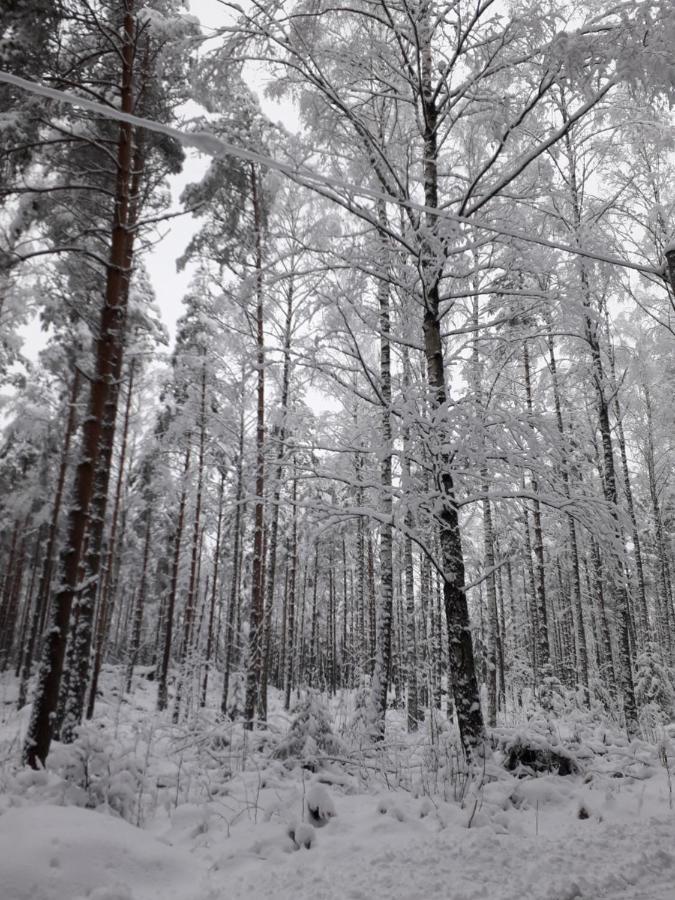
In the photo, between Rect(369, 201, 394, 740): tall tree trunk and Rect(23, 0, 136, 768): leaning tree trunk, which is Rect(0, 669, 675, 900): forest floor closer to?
Rect(23, 0, 136, 768): leaning tree trunk

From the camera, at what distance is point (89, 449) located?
5.58 metres

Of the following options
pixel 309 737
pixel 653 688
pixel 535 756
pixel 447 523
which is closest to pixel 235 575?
pixel 653 688

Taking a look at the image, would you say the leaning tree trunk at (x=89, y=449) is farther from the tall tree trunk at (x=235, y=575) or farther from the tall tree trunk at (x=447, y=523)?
the tall tree trunk at (x=447, y=523)

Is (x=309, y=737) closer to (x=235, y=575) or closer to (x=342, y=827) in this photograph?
(x=342, y=827)

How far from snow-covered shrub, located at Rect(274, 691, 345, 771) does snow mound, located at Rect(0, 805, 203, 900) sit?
2.13m

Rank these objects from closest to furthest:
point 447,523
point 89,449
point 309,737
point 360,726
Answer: point 447,523, point 309,737, point 89,449, point 360,726

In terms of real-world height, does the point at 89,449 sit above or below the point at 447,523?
above

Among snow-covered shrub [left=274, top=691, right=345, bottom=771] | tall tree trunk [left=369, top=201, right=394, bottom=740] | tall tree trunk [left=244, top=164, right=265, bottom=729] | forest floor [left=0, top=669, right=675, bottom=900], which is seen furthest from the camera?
tall tree trunk [left=244, top=164, right=265, bottom=729]

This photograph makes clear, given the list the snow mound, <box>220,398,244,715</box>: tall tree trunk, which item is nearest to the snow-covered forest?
the snow mound

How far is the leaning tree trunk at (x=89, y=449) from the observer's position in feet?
15.5

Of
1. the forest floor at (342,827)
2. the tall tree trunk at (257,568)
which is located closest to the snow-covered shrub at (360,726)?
the forest floor at (342,827)

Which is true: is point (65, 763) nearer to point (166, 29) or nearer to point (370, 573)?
point (166, 29)

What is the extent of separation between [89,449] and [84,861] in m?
3.96

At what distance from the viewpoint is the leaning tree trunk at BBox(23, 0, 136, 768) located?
4727 mm
